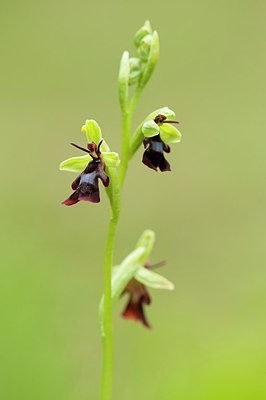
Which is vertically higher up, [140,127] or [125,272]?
[140,127]

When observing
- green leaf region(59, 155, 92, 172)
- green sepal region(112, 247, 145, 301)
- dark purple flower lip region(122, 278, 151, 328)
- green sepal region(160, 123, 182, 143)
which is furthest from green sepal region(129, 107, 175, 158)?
dark purple flower lip region(122, 278, 151, 328)

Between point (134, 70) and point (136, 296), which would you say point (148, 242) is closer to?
point (136, 296)

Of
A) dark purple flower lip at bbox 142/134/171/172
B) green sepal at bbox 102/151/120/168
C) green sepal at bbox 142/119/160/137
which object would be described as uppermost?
green sepal at bbox 142/119/160/137

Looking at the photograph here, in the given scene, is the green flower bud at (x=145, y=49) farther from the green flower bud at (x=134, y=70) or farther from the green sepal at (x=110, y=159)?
the green sepal at (x=110, y=159)

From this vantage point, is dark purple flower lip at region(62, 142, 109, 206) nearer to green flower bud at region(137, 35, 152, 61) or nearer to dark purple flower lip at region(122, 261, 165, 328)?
green flower bud at region(137, 35, 152, 61)

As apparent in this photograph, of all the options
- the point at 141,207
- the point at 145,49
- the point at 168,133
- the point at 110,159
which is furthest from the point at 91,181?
the point at 141,207

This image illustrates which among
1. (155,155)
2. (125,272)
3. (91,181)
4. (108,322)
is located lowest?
(108,322)

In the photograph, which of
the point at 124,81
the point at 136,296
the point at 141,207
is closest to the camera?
the point at 124,81

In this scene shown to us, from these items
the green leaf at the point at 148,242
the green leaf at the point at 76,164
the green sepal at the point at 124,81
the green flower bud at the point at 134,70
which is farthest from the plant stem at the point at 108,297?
the green leaf at the point at 148,242
